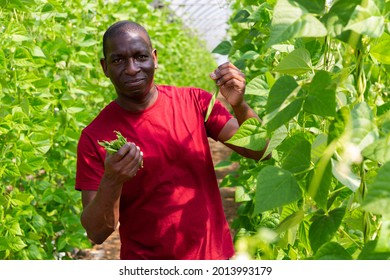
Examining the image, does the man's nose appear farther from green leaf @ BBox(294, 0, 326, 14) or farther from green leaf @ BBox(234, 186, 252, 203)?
green leaf @ BBox(234, 186, 252, 203)

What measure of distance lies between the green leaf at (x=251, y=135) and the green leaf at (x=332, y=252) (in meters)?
0.49

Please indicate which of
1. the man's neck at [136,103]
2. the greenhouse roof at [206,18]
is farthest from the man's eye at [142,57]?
the greenhouse roof at [206,18]

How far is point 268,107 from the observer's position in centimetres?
80

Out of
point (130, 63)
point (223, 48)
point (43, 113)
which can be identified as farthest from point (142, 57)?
point (43, 113)

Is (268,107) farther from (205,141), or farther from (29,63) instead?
(29,63)

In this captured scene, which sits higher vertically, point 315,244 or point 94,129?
point 315,244

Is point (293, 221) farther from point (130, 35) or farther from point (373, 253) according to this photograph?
point (130, 35)

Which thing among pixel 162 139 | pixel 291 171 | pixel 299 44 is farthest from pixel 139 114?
pixel 291 171

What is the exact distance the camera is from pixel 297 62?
2.98 ft

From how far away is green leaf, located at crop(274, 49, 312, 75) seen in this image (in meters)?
0.90

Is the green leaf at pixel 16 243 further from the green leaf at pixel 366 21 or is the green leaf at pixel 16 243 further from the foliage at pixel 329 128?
the green leaf at pixel 366 21

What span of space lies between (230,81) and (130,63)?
28 centimetres

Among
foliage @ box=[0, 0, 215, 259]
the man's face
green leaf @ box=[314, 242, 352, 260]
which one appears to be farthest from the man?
green leaf @ box=[314, 242, 352, 260]

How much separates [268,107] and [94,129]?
37.7 inches
